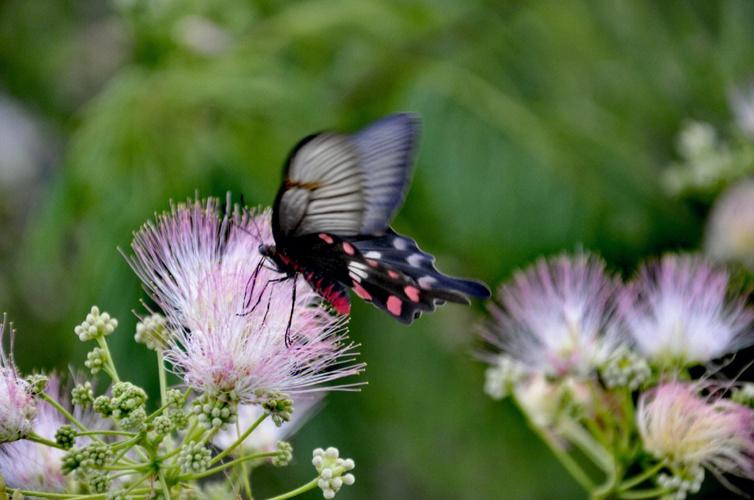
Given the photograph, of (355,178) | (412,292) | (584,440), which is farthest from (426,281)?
(584,440)

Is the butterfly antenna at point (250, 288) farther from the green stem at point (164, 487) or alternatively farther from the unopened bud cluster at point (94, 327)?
the green stem at point (164, 487)

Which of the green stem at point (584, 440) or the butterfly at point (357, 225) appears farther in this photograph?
the green stem at point (584, 440)

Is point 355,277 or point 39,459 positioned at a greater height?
point 355,277

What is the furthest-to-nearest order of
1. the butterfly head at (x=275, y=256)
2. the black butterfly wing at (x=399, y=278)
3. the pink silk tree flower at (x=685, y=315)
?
the pink silk tree flower at (x=685, y=315) → the black butterfly wing at (x=399, y=278) → the butterfly head at (x=275, y=256)

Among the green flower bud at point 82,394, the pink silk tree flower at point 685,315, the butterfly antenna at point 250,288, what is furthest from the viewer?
the pink silk tree flower at point 685,315

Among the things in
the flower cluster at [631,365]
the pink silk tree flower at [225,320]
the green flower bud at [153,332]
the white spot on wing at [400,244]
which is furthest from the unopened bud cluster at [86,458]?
the flower cluster at [631,365]

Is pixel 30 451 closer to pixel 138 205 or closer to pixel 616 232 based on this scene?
pixel 138 205

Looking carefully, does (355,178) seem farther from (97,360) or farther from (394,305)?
(97,360)
